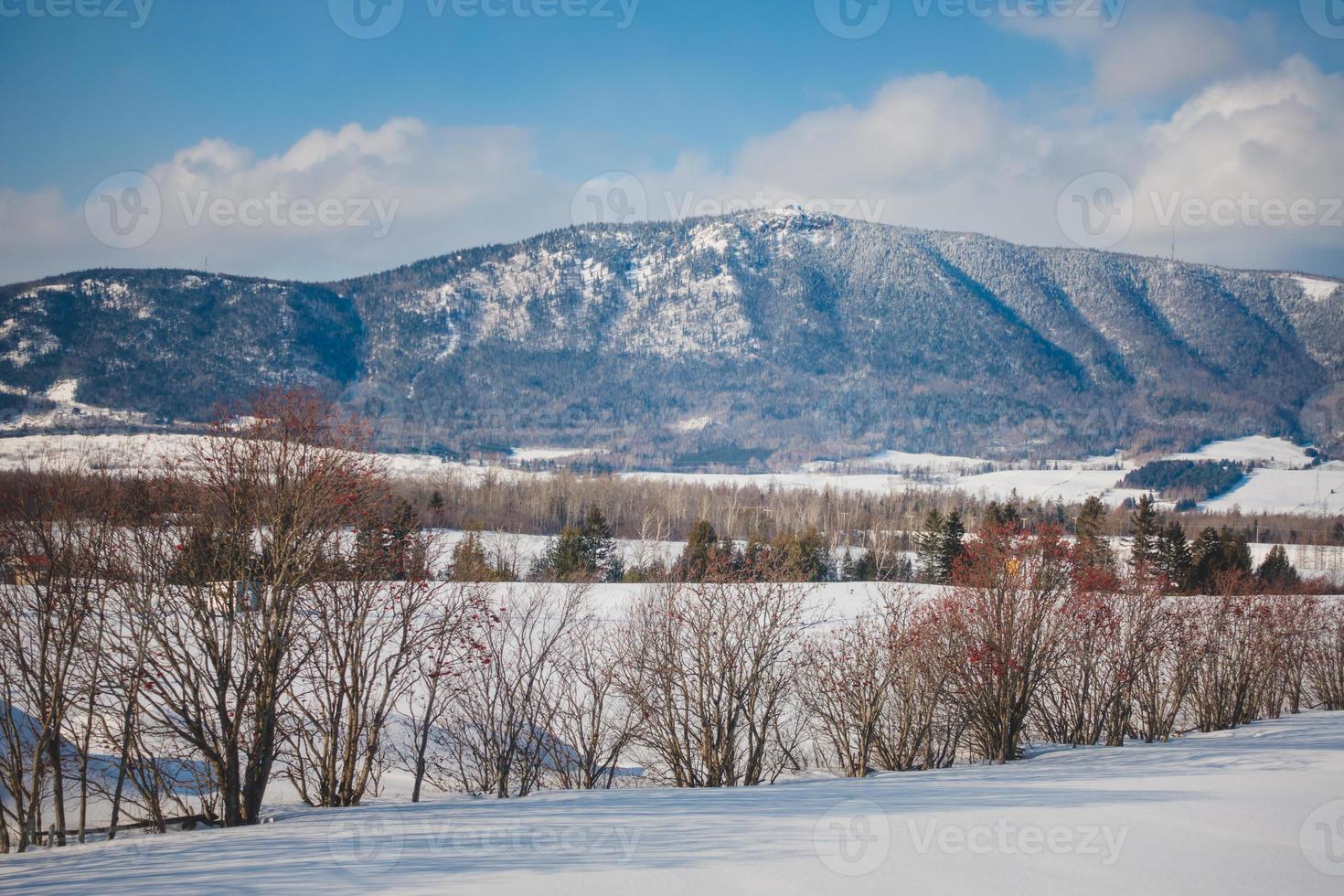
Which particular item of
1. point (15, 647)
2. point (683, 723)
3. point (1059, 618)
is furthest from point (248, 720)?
point (1059, 618)

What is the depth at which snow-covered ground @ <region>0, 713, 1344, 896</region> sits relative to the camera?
20.8 ft

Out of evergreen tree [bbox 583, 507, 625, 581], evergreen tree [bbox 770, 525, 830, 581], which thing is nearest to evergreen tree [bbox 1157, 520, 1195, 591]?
evergreen tree [bbox 770, 525, 830, 581]

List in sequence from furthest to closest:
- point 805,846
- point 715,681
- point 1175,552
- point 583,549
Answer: point 583,549
point 1175,552
point 715,681
point 805,846

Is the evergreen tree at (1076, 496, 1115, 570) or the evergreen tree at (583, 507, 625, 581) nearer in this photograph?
the evergreen tree at (1076, 496, 1115, 570)

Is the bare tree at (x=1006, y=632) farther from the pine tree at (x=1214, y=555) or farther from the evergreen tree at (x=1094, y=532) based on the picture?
the pine tree at (x=1214, y=555)

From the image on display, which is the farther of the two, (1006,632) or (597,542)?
(597,542)

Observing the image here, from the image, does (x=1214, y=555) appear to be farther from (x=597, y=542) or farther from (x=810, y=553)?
(x=597, y=542)

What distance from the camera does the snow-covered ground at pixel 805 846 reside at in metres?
6.35

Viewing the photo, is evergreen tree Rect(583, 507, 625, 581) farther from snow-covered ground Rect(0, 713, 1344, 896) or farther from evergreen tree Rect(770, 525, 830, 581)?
snow-covered ground Rect(0, 713, 1344, 896)

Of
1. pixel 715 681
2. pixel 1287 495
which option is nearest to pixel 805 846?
pixel 715 681

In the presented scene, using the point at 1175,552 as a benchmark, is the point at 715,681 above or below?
above

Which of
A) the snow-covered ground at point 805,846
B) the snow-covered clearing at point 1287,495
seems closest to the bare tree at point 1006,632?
the snow-covered ground at point 805,846

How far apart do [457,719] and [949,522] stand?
47.3 metres

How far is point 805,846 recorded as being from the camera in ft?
24.0
